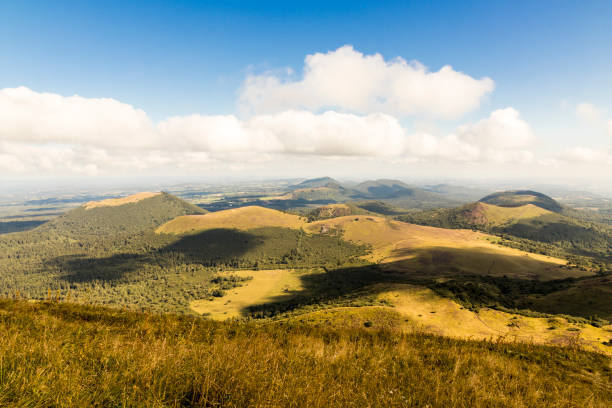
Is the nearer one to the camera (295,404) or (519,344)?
(295,404)

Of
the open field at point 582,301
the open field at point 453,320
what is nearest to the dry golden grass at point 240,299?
the open field at point 453,320

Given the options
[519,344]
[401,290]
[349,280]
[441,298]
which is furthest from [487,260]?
[519,344]

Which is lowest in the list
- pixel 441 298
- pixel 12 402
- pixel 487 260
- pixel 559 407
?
pixel 487 260

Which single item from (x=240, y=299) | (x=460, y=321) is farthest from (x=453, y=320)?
(x=240, y=299)

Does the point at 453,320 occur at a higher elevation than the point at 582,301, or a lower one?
higher

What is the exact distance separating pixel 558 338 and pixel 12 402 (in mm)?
50477

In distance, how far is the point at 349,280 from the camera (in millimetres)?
180625

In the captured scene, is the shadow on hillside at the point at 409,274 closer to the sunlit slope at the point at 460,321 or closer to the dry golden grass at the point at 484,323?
the dry golden grass at the point at 484,323

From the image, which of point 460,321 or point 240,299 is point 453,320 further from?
point 240,299

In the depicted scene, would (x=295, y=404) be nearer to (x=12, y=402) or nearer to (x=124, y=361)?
(x=124, y=361)

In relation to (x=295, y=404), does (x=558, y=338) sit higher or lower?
lower

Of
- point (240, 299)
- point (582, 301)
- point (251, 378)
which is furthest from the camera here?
point (240, 299)

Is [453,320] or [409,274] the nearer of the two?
[453,320]

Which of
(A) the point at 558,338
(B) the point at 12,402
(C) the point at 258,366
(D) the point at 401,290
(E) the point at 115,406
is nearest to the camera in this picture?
(B) the point at 12,402
